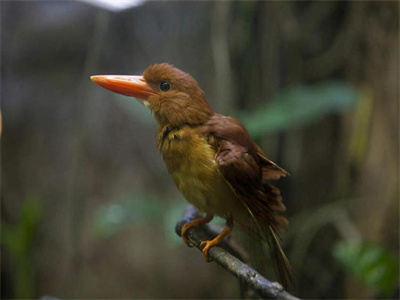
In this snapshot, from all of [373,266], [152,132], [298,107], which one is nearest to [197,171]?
[373,266]

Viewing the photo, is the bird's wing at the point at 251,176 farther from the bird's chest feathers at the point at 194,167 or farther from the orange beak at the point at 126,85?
the orange beak at the point at 126,85

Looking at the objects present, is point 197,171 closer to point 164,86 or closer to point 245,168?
point 245,168

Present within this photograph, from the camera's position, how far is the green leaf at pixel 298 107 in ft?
7.50

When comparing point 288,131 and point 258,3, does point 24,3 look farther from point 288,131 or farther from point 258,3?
point 288,131

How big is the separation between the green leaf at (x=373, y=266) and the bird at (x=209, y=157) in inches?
30.1

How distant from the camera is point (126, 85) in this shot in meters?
1.30

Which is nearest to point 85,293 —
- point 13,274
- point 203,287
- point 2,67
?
point 13,274

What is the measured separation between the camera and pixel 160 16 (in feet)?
10.5

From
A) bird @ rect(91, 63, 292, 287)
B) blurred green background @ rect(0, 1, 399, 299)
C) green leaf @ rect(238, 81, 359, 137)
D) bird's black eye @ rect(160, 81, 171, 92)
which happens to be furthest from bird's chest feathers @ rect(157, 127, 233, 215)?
green leaf @ rect(238, 81, 359, 137)

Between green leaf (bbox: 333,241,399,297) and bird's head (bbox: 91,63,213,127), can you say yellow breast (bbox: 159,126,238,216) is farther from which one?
green leaf (bbox: 333,241,399,297)

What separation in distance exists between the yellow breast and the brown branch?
0.12 metres

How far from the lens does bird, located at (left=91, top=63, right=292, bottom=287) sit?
1.23 meters

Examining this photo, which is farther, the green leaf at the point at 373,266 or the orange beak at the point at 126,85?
the green leaf at the point at 373,266

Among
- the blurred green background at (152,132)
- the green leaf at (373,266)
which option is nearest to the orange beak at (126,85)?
the blurred green background at (152,132)
